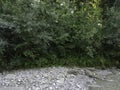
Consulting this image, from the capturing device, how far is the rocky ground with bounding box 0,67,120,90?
5.63 m

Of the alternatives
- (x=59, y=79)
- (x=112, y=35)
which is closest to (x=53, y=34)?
(x=59, y=79)

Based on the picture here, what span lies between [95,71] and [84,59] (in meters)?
0.37

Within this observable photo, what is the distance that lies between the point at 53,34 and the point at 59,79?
43.0 inches

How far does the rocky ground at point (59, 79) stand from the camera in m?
5.63

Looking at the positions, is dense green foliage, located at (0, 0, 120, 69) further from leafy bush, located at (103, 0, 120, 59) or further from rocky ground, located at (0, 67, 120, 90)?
rocky ground, located at (0, 67, 120, 90)

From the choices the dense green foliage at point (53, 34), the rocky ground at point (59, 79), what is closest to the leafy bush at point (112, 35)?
the dense green foliage at point (53, 34)

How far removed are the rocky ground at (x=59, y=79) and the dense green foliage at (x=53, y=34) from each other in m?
0.28

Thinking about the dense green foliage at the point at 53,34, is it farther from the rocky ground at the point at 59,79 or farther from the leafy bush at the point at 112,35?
the rocky ground at the point at 59,79

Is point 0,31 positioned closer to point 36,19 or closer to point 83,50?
point 36,19

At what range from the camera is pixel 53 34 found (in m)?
6.50

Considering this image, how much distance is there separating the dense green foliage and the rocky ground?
28 centimetres

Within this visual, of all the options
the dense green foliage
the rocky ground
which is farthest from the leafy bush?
the rocky ground

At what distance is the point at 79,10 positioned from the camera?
7.22 m

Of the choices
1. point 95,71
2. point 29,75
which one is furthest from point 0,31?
point 95,71
